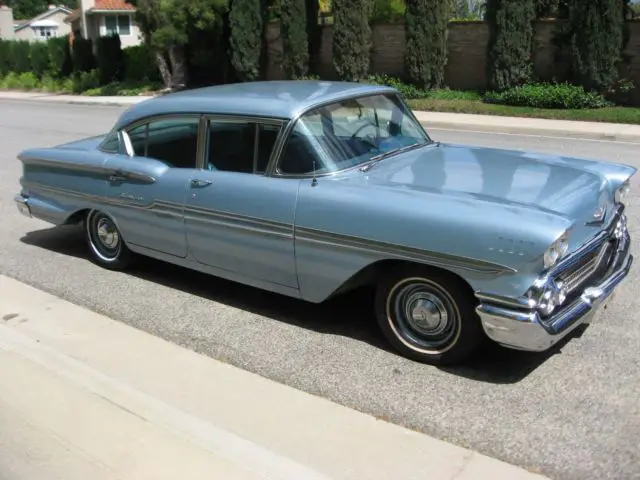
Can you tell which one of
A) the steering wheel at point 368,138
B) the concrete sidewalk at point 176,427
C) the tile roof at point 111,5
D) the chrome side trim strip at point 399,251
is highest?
the tile roof at point 111,5

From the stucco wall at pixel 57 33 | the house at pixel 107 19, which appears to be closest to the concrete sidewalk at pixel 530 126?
the house at pixel 107 19

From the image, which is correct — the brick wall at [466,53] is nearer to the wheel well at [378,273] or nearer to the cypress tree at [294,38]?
the cypress tree at [294,38]

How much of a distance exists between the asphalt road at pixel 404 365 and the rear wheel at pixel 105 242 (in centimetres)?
12

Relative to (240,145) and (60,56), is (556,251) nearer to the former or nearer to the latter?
(240,145)

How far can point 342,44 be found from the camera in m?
21.3

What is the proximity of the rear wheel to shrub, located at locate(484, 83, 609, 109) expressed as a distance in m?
14.1

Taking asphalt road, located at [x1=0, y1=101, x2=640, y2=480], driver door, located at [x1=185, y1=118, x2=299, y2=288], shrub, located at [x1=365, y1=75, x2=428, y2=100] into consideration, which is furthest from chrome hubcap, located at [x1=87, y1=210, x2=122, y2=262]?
shrub, located at [x1=365, y1=75, x2=428, y2=100]

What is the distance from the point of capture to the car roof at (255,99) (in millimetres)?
4652

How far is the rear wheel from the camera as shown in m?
5.81

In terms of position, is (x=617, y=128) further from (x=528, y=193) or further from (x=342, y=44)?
(x=528, y=193)

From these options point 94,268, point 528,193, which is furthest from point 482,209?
point 94,268

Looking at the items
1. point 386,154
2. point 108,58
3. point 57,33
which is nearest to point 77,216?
point 386,154

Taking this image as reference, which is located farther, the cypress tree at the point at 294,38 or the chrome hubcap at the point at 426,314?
the cypress tree at the point at 294,38

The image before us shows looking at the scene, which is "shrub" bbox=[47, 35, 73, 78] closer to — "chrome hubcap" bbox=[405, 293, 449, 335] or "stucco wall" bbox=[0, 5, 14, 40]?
"stucco wall" bbox=[0, 5, 14, 40]
